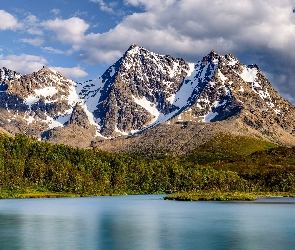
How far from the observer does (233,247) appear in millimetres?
58375

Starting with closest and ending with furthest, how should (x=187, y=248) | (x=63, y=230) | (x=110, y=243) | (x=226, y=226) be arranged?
(x=187, y=248), (x=110, y=243), (x=63, y=230), (x=226, y=226)

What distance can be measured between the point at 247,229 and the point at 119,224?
23.6m

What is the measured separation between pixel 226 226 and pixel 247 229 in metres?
5.22

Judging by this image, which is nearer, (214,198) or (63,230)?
(63,230)

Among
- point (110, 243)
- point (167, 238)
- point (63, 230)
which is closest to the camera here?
point (110, 243)

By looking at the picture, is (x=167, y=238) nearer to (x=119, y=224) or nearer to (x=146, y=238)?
(x=146, y=238)

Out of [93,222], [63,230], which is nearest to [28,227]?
[63,230]

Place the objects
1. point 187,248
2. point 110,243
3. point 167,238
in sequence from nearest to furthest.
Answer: point 187,248 → point 110,243 → point 167,238

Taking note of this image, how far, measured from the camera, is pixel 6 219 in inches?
3824

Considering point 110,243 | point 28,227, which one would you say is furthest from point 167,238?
point 28,227

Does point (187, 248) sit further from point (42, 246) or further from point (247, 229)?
point (247, 229)

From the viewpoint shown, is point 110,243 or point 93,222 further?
point 93,222

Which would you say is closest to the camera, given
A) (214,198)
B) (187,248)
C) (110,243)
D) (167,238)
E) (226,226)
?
(187,248)

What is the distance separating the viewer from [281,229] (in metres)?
76.8
